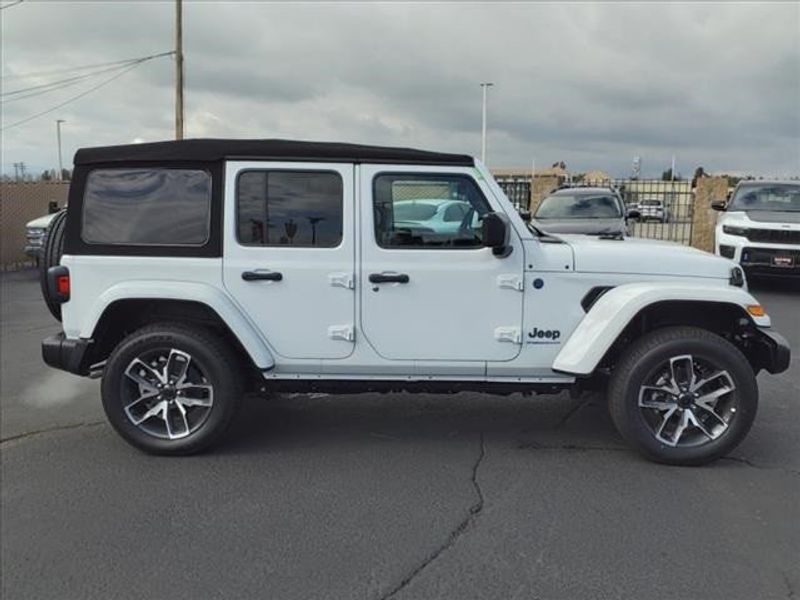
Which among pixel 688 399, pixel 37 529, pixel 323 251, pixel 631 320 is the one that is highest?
pixel 323 251

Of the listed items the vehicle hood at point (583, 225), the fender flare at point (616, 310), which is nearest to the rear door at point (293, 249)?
the fender flare at point (616, 310)

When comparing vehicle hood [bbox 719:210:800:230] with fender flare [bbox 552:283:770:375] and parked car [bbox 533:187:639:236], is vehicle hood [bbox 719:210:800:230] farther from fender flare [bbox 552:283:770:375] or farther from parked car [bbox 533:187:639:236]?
A: fender flare [bbox 552:283:770:375]

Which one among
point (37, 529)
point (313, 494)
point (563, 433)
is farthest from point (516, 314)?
point (37, 529)

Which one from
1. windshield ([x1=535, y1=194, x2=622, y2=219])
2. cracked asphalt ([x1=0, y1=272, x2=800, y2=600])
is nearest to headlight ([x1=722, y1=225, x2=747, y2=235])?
windshield ([x1=535, y1=194, x2=622, y2=219])

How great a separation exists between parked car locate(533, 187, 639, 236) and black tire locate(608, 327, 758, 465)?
759 centimetres

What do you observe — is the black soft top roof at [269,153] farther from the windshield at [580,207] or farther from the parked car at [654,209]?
the parked car at [654,209]

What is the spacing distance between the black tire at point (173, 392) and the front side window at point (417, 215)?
125cm

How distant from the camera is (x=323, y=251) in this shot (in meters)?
4.45

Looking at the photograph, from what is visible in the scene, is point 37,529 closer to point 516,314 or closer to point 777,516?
point 516,314

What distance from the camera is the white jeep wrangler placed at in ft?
14.4

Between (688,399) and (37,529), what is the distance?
12.1 feet

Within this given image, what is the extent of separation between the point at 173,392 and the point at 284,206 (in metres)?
1.36

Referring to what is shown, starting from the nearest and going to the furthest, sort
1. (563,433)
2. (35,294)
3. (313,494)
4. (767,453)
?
(313,494)
(767,453)
(563,433)
(35,294)

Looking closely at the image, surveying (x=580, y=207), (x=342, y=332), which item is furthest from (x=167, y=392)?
(x=580, y=207)
